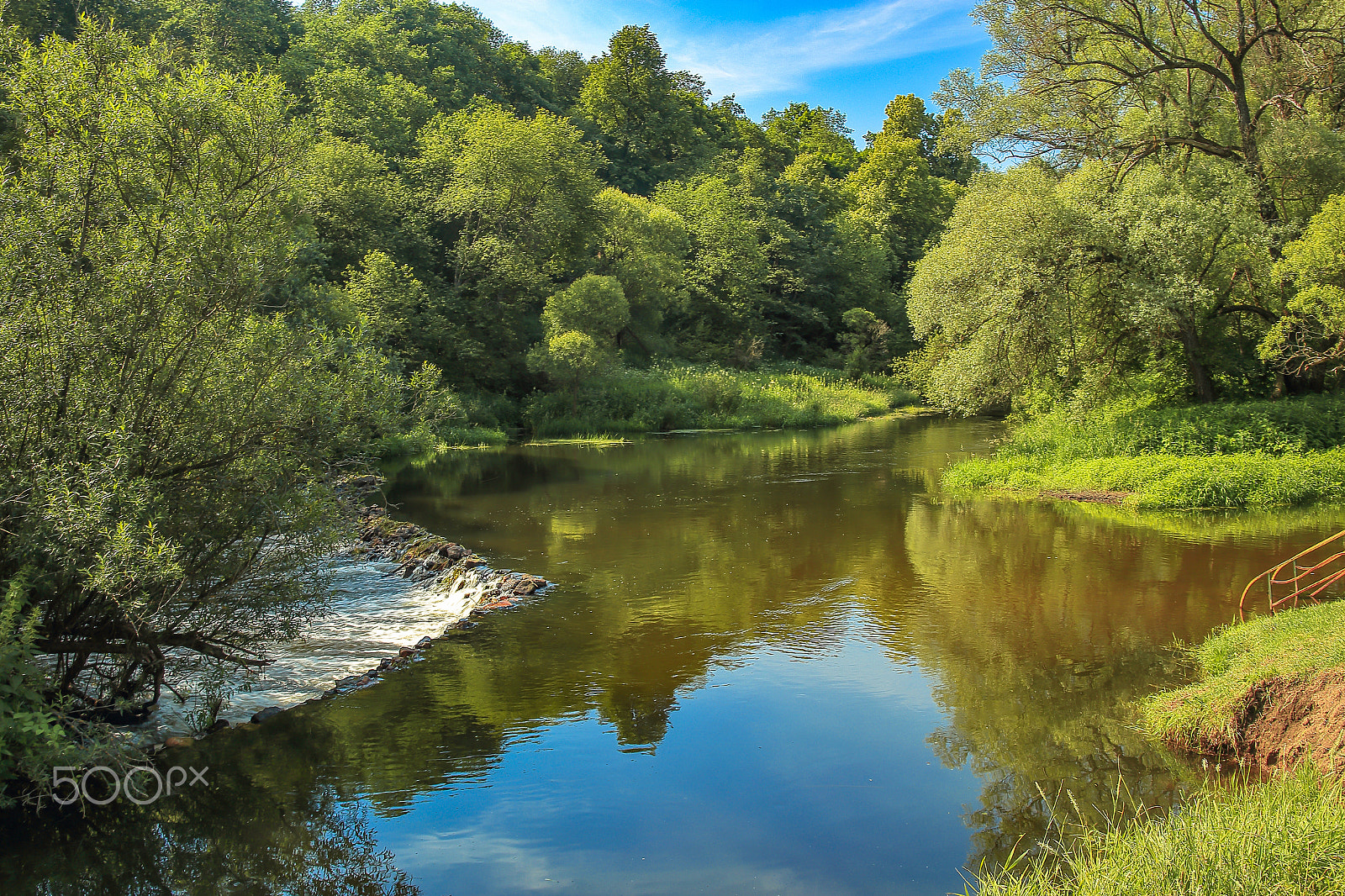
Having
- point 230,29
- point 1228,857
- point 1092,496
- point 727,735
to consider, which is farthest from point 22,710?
point 230,29

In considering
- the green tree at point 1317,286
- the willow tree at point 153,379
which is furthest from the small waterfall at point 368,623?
the green tree at point 1317,286

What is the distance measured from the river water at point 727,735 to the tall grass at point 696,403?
79.1ft

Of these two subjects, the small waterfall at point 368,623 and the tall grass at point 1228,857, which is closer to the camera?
the tall grass at point 1228,857

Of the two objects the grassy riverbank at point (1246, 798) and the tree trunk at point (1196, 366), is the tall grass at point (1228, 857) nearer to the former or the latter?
the grassy riverbank at point (1246, 798)

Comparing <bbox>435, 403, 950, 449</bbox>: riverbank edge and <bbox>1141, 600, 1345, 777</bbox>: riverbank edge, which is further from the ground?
<bbox>435, 403, 950, 449</bbox>: riverbank edge

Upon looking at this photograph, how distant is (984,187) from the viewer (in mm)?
30062

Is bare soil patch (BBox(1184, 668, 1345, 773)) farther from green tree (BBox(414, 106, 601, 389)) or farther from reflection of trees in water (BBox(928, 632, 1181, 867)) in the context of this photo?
green tree (BBox(414, 106, 601, 389))

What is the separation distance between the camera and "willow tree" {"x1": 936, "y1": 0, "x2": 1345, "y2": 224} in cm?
2083

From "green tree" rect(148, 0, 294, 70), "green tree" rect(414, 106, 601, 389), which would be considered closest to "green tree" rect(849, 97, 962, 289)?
"green tree" rect(414, 106, 601, 389)

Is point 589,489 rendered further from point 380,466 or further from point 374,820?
point 374,820

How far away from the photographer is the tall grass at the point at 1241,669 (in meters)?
7.07

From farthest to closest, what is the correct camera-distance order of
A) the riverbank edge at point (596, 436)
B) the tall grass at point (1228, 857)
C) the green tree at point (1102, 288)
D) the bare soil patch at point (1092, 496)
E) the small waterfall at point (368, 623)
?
1. the riverbank edge at point (596, 436)
2. the green tree at point (1102, 288)
3. the bare soil patch at point (1092, 496)
4. the small waterfall at point (368, 623)
5. the tall grass at point (1228, 857)

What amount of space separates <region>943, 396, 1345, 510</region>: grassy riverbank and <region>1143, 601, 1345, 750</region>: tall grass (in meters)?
9.85

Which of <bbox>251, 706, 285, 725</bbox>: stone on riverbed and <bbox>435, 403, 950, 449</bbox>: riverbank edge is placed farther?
<bbox>435, 403, 950, 449</bbox>: riverbank edge
